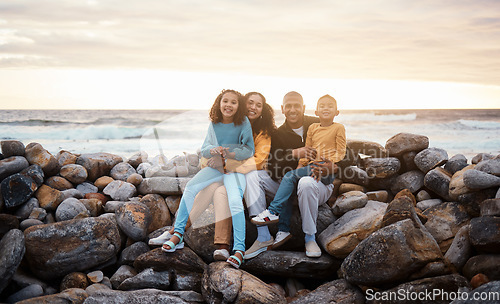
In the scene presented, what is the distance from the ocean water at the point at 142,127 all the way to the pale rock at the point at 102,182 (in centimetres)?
709

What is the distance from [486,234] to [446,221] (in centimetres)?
100

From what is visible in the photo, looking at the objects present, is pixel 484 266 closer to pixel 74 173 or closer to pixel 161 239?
pixel 161 239

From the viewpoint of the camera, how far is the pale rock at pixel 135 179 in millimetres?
7074

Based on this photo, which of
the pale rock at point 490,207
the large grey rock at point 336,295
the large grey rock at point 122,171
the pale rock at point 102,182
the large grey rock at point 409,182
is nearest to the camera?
the large grey rock at point 336,295

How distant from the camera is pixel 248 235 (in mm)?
5824

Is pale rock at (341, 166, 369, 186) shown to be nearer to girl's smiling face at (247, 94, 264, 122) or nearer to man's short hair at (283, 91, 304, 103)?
man's short hair at (283, 91, 304, 103)

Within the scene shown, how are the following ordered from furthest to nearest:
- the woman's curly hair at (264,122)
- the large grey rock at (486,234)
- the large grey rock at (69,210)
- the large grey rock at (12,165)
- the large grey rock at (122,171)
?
the large grey rock at (122,171) < the large grey rock at (12,165) < the large grey rock at (69,210) < the woman's curly hair at (264,122) < the large grey rock at (486,234)

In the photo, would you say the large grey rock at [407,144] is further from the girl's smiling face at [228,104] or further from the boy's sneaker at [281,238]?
the girl's smiling face at [228,104]

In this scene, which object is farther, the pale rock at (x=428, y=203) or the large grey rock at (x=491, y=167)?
the pale rock at (x=428, y=203)

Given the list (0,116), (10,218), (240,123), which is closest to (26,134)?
(0,116)

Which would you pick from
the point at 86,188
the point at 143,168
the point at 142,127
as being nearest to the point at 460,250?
the point at 143,168

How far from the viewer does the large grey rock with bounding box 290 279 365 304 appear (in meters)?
4.66

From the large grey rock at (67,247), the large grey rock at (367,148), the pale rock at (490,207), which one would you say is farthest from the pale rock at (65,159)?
the pale rock at (490,207)

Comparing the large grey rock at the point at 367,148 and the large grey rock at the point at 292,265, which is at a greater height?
the large grey rock at the point at 367,148
